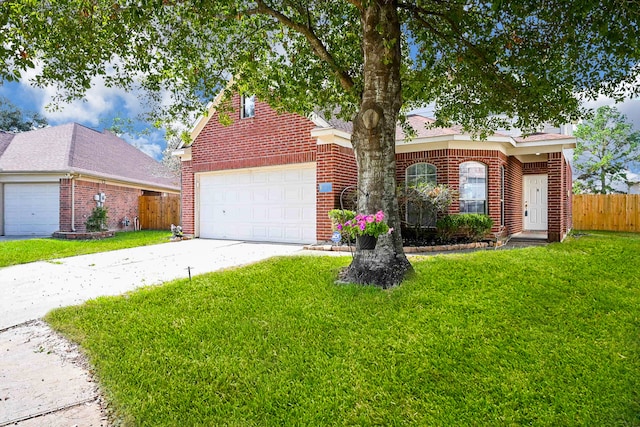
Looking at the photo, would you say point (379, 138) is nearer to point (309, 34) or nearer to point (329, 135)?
point (309, 34)

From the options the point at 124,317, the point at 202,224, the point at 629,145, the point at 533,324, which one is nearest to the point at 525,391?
the point at 533,324

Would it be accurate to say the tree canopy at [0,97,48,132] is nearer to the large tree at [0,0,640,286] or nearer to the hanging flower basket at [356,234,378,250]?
the large tree at [0,0,640,286]

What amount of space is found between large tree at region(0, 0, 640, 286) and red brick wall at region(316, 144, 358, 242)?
1833 mm

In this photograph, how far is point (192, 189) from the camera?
1295cm

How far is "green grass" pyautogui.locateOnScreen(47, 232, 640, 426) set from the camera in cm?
250

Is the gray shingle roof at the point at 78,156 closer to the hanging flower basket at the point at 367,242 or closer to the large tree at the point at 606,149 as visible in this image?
the hanging flower basket at the point at 367,242

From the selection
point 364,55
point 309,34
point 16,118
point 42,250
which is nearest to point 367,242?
point 364,55

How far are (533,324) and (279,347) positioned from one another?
253 centimetres

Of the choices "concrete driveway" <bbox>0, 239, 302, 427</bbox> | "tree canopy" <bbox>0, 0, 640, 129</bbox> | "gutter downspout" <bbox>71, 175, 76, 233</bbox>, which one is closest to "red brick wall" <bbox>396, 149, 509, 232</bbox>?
"tree canopy" <bbox>0, 0, 640, 129</bbox>

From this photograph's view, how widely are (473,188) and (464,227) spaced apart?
172 centimetres

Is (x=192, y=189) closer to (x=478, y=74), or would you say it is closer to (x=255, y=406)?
(x=478, y=74)

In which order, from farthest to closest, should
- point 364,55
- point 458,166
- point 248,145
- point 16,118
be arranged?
1. point 16,118
2. point 248,145
3. point 458,166
4. point 364,55

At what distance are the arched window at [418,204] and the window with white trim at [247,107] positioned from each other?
525 cm

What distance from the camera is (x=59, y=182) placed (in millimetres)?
15062
